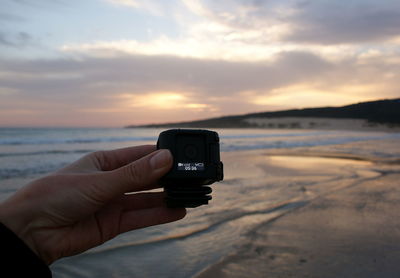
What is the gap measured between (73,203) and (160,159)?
0.54 m

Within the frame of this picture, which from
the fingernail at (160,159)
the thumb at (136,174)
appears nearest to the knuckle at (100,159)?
the thumb at (136,174)

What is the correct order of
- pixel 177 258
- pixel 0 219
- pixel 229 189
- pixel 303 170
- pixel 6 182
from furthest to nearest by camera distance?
pixel 303 170, pixel 6 182, pixel 229 189, pixel 177 258, pixel 0 219

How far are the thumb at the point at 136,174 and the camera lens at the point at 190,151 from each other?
0.32 ft

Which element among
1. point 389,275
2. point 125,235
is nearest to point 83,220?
point 125,235

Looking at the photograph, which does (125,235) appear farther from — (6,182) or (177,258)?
(6,182)

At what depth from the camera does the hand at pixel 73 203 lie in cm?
169

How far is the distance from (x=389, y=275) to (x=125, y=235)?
262cm

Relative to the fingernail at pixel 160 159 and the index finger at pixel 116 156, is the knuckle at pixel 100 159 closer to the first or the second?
the index finger at pixel 116 156

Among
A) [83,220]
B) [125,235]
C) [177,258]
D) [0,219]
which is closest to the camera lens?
[0,219]

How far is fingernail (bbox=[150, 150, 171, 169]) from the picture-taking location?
5.45 ft

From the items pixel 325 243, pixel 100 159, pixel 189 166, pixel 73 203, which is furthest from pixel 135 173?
pixel 325 243

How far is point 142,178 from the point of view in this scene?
1715 millimetres

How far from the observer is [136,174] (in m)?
1.71

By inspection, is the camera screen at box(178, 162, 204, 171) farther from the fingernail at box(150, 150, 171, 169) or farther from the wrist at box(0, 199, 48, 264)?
the wrist at box(0, 199, 48, 264)
